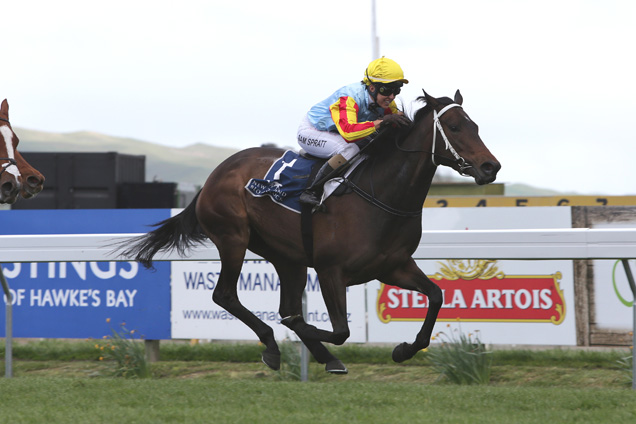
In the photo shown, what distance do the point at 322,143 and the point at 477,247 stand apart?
143cm

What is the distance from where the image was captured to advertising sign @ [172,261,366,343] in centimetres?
766

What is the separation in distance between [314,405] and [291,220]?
1121 millimetres

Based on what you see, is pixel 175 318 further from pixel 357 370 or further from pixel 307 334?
pixel 307 334

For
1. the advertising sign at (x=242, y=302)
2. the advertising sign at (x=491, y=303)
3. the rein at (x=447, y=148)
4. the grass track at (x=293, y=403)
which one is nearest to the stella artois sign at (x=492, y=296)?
the advertising sign at (x=491, y=303)

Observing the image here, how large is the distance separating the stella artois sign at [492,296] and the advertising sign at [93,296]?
2.27m

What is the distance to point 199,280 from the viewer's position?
26.4 feet

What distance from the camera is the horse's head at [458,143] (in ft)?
15.8

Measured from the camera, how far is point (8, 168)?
542 cm

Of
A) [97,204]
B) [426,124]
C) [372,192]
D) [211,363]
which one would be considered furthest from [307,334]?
[97,204]

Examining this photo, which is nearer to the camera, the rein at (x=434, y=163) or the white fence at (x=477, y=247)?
the rein at (x=434, y=163)

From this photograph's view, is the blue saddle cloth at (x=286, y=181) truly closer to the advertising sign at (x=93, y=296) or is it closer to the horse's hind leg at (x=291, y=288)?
the horse's hind leg at (x=291, y=288)

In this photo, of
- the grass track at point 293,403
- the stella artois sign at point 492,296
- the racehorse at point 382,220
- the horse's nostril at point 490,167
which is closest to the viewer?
the grass track at point 293,403

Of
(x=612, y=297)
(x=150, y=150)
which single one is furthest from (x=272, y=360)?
(x=150, y=150)

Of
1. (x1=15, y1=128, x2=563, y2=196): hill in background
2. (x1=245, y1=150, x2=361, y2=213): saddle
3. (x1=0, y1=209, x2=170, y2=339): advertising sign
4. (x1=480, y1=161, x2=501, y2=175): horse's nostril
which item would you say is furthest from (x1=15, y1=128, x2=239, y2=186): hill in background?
(x1=480, y1=161, x2=501, y2=175): horse's nostril
